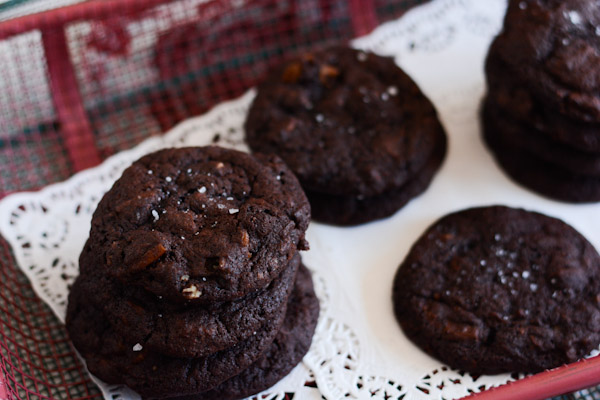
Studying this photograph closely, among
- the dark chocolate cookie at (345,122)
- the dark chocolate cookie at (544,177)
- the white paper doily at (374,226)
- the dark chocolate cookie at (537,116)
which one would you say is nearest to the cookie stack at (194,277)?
the white paper doily at (374,226)

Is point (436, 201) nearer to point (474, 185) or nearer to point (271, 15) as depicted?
point (474, 185)

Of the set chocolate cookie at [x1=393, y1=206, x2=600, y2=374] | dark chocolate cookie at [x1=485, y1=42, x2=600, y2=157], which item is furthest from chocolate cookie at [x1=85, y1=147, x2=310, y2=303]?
dark chocolate cookie at [x1=485, y1=42, x2=600, y2=157]

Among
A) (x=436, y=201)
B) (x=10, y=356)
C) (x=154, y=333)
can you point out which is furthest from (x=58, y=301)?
(x=436, y=201)

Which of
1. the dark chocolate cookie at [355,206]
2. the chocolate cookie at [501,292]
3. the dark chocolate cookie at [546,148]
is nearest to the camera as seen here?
the chocolate cookie at [501,292]

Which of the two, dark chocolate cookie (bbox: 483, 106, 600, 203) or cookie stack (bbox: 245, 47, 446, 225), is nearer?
cookie stack (bbox: 245, 47, 446, 225)

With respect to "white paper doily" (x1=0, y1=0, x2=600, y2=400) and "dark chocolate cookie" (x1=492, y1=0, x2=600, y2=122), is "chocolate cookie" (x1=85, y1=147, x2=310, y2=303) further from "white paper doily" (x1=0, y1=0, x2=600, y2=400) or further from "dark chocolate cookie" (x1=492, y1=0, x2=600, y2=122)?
"dark chocolate cookie" (x1=492, y1=0, x2=600, y2=122)

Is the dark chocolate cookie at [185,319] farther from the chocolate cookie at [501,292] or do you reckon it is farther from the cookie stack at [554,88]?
the cookie stack at [554,88]
